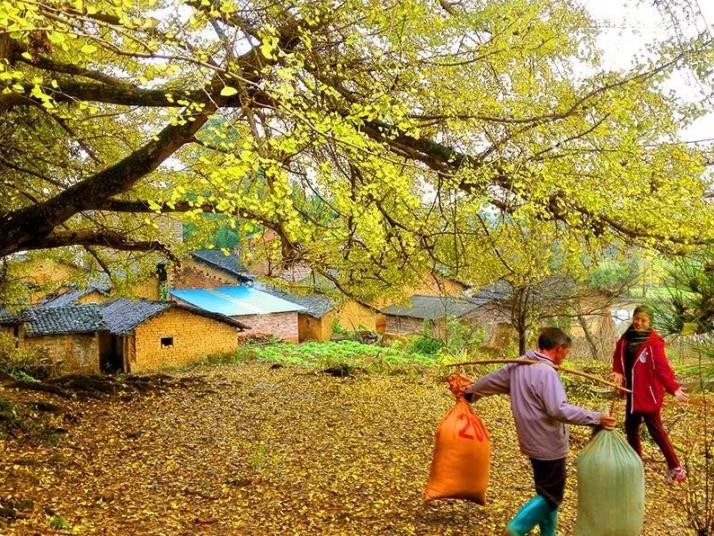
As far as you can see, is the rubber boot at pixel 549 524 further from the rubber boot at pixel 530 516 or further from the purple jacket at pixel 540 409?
the purple jacket at pixel 540 409

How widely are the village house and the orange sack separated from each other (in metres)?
19.7

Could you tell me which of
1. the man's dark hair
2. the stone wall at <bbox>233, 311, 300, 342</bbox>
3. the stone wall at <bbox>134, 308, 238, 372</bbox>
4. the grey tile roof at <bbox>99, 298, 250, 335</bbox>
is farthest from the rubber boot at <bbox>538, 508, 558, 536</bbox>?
the stone wall at <bbox>233, 311, 300, 342</bbox>

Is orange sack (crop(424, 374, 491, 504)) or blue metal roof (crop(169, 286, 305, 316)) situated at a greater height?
blue metal roof (crop(169, 286, 305, 316))

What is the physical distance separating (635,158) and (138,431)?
628 cm

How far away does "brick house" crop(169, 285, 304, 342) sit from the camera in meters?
30.0

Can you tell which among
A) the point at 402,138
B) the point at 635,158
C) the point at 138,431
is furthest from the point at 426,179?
the point at 138,431

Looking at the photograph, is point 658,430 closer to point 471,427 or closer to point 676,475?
point 676,475

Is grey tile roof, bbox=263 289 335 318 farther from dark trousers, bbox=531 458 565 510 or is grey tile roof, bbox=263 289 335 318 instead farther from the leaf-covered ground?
dark trousers, bbox=531 458 565 510

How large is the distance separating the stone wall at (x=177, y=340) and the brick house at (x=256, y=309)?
4669mm

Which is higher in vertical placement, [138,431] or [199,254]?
[199,254]

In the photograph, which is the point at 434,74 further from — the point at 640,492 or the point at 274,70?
the point at 640,492

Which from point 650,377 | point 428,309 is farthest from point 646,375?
point 428,309

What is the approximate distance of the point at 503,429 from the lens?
292 inches

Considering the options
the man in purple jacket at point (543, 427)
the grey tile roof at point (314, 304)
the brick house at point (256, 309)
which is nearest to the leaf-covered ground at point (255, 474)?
the man in purple jacket at point (543, 427)
